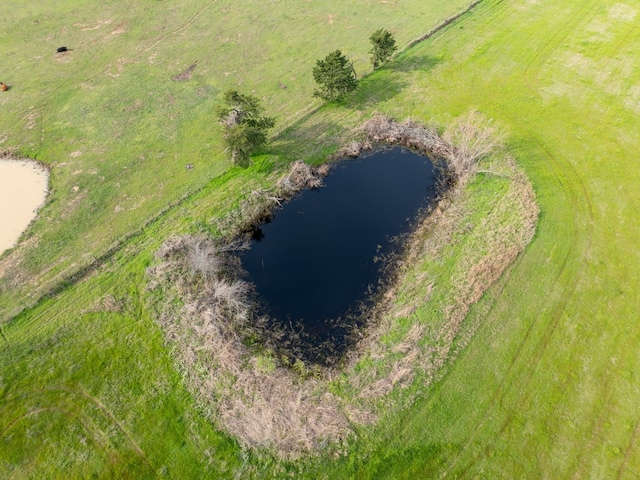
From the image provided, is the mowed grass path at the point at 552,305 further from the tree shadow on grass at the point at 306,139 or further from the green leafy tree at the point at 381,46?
the tree shadow on grass at the point at 306,139

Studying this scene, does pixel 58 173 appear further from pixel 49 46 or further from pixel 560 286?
pixel 560 286

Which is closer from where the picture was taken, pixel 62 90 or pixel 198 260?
pixel 198 260

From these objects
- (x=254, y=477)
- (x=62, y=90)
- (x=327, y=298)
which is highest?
(x=62, y=90)

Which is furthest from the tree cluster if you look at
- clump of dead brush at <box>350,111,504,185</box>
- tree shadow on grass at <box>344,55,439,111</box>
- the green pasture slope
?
clump of dead brush at <box>350,111,504,185</box>

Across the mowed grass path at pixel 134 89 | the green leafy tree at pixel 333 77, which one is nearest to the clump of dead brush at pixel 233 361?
the mowed grass path at pixel 134 89

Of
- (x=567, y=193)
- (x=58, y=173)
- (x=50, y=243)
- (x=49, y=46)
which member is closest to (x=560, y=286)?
(x=567, y=193)

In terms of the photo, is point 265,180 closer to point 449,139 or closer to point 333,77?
point 333,77

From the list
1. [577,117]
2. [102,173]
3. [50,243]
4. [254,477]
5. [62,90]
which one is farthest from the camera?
[62,90]

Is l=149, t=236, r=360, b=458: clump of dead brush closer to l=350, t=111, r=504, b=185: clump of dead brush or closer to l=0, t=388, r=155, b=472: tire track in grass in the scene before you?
l=0, t=388, r=155, b=472: tire track in grass
